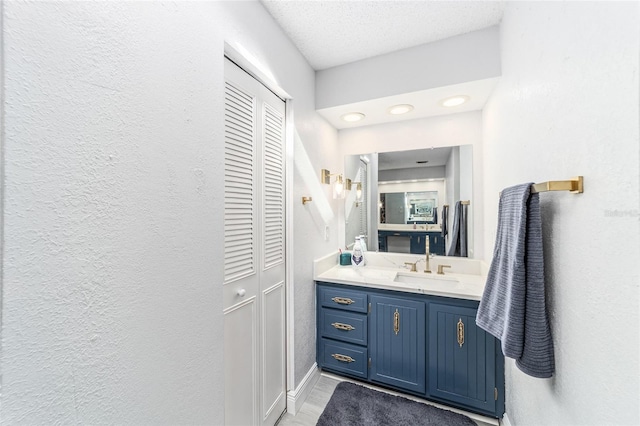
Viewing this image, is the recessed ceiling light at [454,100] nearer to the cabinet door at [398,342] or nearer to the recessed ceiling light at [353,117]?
the recessed ceiling light at [353,117]

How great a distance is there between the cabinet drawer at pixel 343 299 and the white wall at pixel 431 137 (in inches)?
41.8

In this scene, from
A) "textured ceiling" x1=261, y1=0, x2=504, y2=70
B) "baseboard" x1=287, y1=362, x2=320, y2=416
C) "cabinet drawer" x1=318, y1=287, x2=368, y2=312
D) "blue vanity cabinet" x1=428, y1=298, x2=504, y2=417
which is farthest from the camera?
"cabinet drawer" x1=318, y1=287, x2=368, y2=312

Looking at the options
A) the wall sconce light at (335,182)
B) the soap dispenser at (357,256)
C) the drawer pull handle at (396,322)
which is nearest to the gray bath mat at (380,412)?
the drawer pull handle at (396,322)

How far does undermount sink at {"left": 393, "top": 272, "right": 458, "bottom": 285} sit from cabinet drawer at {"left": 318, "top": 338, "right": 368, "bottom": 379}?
65 cm

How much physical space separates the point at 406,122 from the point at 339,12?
1155mm

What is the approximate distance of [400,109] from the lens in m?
2.09

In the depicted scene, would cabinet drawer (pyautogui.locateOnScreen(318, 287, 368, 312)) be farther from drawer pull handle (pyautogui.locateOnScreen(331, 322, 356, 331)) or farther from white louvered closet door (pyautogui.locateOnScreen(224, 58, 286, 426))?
white louvered closet door (pyautogui.locateOnScreen(224, 58, 286, 426))

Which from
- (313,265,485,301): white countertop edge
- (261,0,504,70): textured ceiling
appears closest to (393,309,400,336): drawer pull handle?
(313,265,485,301): white countertop edge

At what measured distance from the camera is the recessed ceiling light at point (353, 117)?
7.23 feet

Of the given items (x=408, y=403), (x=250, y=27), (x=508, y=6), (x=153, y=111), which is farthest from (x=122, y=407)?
(x=508, y=6)

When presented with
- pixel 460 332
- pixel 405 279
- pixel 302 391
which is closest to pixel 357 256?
pixel 405 279

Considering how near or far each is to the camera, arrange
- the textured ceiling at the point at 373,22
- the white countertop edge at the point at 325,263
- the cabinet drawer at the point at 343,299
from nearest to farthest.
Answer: the textured ceiling at the point at 373,22, the cabinet drawer at the point at 343,299, the white countertop edge at the point at 325,263

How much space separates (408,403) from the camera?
178 centimetres

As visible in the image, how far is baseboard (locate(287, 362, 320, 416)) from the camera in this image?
1.72 metres
